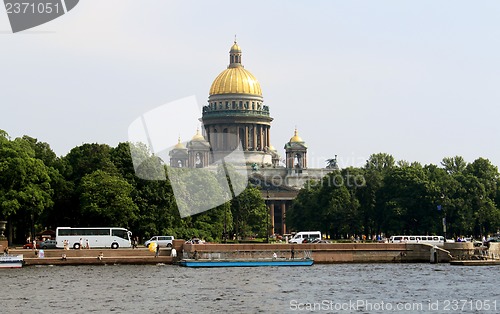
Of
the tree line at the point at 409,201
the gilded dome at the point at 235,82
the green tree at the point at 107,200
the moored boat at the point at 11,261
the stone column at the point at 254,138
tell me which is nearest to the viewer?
the moored boat at the point at 11,261

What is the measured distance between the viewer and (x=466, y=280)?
66.6 metres

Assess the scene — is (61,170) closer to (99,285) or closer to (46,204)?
(46,204)

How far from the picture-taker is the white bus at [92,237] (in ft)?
287

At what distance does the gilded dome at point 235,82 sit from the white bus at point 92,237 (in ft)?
346

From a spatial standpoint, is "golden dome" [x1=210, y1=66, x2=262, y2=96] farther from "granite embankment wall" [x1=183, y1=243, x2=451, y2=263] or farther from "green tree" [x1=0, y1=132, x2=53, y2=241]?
"granite embankment wall" [x1=183, y1=243, x2=451, y2=263]

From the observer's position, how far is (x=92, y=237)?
289ft

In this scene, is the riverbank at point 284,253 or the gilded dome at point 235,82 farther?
the gilded dome at point 235,82

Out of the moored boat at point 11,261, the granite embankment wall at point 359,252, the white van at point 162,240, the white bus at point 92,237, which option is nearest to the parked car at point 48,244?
the white bus at point 92,237

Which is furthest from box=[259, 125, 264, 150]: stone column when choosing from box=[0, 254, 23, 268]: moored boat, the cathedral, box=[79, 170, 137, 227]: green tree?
box=[0, 254, 23, 268]: moored boat

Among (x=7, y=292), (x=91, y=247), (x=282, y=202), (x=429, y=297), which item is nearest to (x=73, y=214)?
(x=91, y=247)

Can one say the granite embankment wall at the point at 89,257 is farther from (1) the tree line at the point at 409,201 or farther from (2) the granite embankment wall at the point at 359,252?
(1) the tree line at the point at 409,201

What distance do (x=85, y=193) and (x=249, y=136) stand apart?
10529cm

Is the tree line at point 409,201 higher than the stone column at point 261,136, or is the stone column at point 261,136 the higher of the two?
the stone column at point 261,136

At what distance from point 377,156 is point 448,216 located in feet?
89.5
